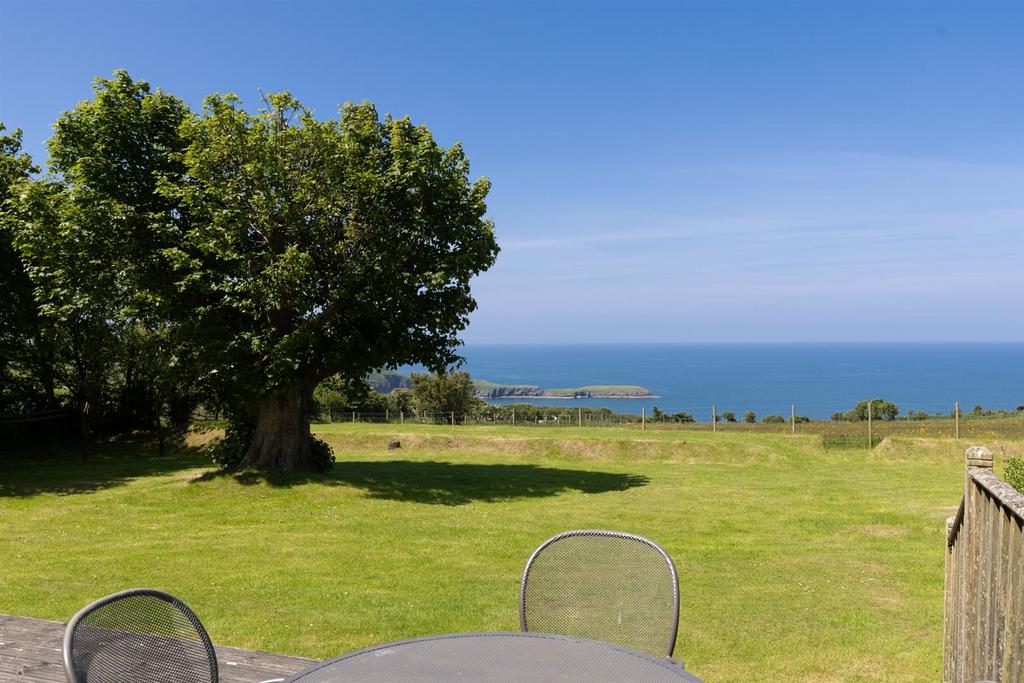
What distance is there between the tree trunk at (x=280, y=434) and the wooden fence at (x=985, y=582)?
634 inches

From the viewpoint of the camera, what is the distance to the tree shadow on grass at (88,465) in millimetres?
18250

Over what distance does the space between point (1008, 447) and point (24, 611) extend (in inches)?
1076

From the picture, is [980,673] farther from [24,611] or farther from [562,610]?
[24,611]

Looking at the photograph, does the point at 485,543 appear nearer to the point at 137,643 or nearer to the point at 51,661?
the point at 51,661

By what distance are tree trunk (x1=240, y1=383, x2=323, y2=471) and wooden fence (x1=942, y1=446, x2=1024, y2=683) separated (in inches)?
634

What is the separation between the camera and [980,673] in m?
4.02

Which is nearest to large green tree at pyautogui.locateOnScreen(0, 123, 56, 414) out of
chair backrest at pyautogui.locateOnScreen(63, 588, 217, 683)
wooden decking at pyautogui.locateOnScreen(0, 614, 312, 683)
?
wooden decking at pyautogui.locateOnScreen(0, 614, 312, 683)

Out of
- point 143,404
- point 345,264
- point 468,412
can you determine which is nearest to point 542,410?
point 468,412

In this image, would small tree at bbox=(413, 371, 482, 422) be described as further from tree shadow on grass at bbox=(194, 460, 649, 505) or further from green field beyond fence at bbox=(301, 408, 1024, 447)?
tree shadow on grass at bbox=(194, 460, 649, 505)

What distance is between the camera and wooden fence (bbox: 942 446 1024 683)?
324cm

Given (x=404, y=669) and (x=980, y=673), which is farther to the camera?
(x=980, y=673)

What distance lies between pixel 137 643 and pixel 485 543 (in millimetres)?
9268

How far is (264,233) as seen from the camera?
17.2 meters

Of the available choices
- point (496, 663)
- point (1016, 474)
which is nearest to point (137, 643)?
point (496, 663)
